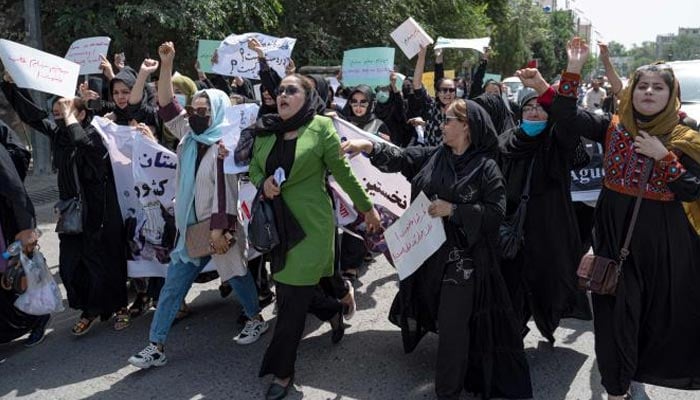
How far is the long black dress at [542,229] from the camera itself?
3742 mm

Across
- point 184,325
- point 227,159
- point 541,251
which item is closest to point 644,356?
point 541,251

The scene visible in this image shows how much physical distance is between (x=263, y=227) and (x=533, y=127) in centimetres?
167

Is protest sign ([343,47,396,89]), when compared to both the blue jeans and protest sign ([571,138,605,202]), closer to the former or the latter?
protest sign ([571,138,605,202])

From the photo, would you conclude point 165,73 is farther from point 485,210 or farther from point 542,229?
point 542,229

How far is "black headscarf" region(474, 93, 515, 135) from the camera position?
450cm

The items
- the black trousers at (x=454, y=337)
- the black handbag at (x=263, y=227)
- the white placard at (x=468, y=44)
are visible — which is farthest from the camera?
the white placard at (x=468, y=44)

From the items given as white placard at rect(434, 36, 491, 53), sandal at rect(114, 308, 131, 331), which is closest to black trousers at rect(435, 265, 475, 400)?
sandal at rect(114, 308, 131, 331)

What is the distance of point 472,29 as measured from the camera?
2505 centimetres

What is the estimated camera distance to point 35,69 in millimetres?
4363

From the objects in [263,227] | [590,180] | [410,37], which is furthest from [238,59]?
[590,180]

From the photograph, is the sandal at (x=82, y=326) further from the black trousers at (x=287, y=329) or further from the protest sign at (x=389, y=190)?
the protest sign at (x=389, y=190)

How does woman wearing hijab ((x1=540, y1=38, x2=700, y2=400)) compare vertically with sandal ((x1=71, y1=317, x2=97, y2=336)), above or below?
above

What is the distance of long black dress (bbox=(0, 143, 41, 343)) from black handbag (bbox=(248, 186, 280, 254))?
1.57 metres

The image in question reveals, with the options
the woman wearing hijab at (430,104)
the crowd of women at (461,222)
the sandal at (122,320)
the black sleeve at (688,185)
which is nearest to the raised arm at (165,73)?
the crowd of women at (461,222)
